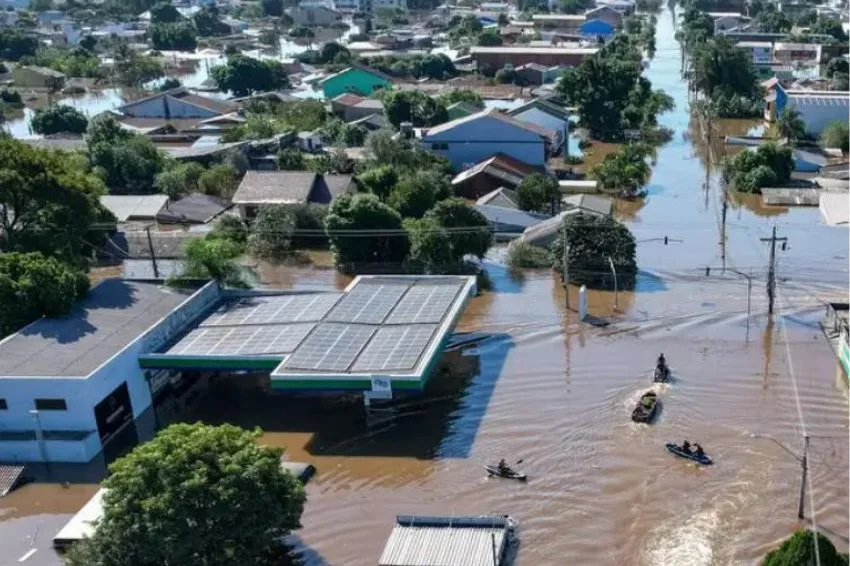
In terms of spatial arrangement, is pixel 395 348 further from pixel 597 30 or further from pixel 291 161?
pixel 597 30

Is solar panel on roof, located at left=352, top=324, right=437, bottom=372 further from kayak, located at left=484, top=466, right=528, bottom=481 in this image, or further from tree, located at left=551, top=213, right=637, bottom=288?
tree, located at left=551, top=213, right=637, bottom=288

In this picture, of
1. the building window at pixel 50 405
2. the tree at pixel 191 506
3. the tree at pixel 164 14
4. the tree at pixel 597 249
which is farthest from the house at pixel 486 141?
the tree at pixel 164 14

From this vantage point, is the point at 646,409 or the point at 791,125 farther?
the point at 791,125

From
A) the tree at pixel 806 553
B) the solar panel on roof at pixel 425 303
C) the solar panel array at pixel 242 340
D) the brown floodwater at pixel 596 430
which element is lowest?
the brown floodwater at pixel 596 430

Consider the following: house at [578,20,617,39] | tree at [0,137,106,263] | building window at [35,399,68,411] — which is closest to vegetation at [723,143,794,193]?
tree at [0,137,106,263]

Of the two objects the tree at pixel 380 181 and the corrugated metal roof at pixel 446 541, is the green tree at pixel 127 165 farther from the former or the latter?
the corrugated metal roof at pixel 446 541

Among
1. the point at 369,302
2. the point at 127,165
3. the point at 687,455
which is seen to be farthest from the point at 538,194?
the point at 127,165

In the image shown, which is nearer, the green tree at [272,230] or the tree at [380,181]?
the green tree at [272,230]
